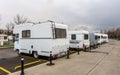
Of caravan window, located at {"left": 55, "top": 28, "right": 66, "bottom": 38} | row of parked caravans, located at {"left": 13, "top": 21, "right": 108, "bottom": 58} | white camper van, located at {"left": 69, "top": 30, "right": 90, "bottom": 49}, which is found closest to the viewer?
row of parked caravans, located at {"left": 13, "top": 21, "right": 108, "bottom": 58}

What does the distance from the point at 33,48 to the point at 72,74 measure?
229 inches

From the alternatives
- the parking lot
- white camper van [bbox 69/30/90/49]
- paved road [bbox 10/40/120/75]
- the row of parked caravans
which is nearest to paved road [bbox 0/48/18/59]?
the row of parked caravans

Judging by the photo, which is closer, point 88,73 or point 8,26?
point 88,73

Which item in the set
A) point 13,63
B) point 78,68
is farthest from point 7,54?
point 78,68

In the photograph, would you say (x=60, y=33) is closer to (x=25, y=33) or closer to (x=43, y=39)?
(x=43, y=39)

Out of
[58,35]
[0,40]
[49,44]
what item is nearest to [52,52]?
[49,44]

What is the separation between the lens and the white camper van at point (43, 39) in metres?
10.4

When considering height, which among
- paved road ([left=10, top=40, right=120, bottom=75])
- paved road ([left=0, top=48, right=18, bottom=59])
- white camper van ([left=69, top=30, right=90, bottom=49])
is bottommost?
paved road ([left=10, top=40, right=120, bottom=75])

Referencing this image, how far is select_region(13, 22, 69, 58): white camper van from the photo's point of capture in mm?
10391

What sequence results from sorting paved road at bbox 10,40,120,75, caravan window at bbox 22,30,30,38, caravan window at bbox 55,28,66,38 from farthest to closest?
caravan window at bbox 22,30,30,38, caravan window at bbox 55,28,66,38, paved road at bbox 10,40,120,75

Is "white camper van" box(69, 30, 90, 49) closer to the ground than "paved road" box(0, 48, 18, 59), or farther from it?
farther from it

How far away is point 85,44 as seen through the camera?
18.3 meters

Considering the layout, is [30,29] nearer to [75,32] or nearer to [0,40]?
[75,32]

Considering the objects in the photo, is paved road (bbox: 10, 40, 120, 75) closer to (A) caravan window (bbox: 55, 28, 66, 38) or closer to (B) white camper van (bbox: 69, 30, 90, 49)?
(A) caravan window (bbox: 55, 28, 66, 38)
